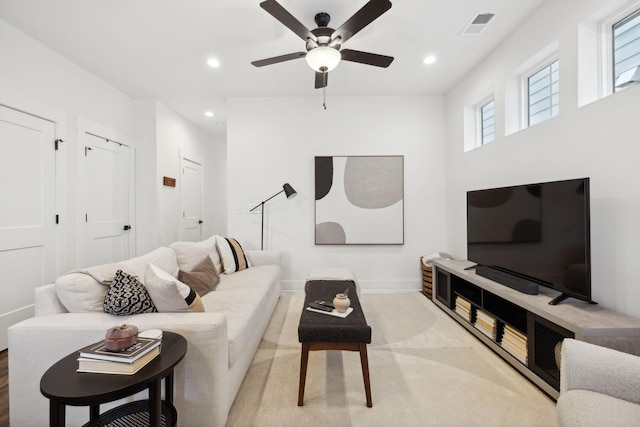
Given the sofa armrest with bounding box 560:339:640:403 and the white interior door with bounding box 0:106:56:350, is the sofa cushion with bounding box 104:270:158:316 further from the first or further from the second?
the sofa armrest with bounding box 560:339:640:403

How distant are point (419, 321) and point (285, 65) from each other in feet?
10.2

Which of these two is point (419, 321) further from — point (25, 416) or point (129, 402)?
point (25, 416)

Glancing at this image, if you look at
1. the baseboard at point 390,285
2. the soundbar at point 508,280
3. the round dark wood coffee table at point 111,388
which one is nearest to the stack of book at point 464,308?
the soundbar at point 508,280

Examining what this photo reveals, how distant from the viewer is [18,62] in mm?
2666

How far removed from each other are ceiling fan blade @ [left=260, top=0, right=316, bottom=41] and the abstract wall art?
2061 mm

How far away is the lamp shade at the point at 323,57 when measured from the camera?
219cm

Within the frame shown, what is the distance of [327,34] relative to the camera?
2270 millimetres

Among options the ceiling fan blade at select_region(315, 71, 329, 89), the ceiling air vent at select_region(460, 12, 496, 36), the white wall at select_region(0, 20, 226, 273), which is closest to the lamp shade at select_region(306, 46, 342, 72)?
the ceiling fan blade at select_region(315, 71, 329, 89)

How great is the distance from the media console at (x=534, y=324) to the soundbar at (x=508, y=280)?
35 millimetres

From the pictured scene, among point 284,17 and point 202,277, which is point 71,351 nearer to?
point 202,277

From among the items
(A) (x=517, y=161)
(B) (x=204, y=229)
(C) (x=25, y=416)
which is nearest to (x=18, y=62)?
(C) (x=25, y=416)

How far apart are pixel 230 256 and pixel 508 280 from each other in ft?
8.98

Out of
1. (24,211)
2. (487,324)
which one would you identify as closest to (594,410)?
(487,324)

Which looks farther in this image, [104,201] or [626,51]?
[104,201]
